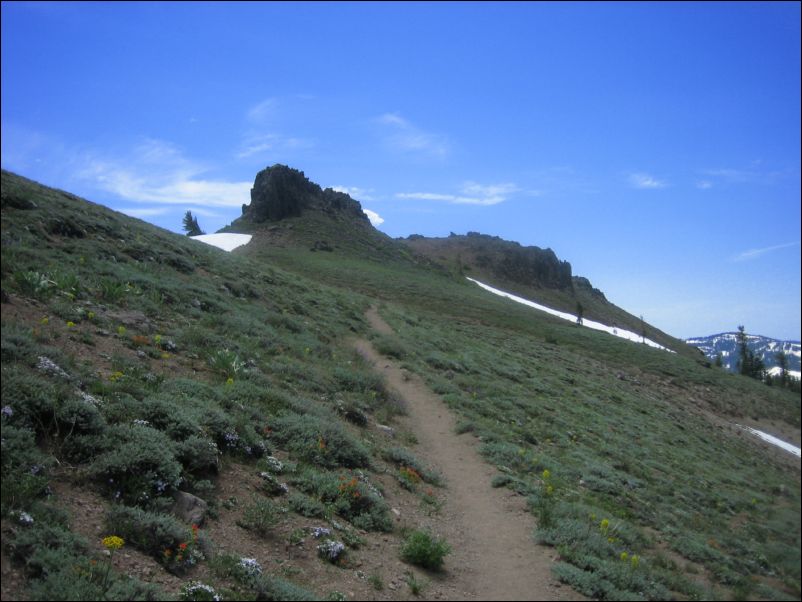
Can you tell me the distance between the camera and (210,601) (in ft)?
14.4

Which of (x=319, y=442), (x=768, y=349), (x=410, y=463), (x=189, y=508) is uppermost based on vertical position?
(x=768, y=349)

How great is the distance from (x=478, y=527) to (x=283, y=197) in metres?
74.9

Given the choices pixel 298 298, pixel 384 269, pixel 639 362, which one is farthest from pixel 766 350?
pixel 384 269

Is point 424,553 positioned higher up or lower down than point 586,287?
lower down

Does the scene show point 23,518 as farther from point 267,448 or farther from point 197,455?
point 267,448

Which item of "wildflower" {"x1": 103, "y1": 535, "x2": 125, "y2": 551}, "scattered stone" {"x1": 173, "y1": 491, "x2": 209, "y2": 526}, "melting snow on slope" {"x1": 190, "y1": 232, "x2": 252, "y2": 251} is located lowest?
"scattered stone" {"x1": 173, "y1": 491, "x2": 209, "y2": 526}

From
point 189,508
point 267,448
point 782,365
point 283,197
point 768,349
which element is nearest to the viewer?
point 782,365

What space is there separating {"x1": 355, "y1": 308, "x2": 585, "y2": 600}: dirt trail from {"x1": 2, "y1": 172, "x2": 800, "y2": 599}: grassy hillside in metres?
0.33

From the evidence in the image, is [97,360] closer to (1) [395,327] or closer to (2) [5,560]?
(2) [5,560]

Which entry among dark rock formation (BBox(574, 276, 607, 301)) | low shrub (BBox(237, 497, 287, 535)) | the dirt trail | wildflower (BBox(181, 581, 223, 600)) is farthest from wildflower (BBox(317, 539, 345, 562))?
dark rock formation (BBox(574, 276, 607, 301))

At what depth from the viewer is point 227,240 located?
62.2 metres

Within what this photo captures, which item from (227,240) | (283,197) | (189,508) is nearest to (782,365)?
(189,508)

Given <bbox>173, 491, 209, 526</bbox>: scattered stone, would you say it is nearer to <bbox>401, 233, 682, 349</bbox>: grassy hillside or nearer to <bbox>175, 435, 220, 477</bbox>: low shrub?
<bbox>175, 435, 220, 477</bbox>: low shrub

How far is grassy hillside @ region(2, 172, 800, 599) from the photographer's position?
13.1 ft
